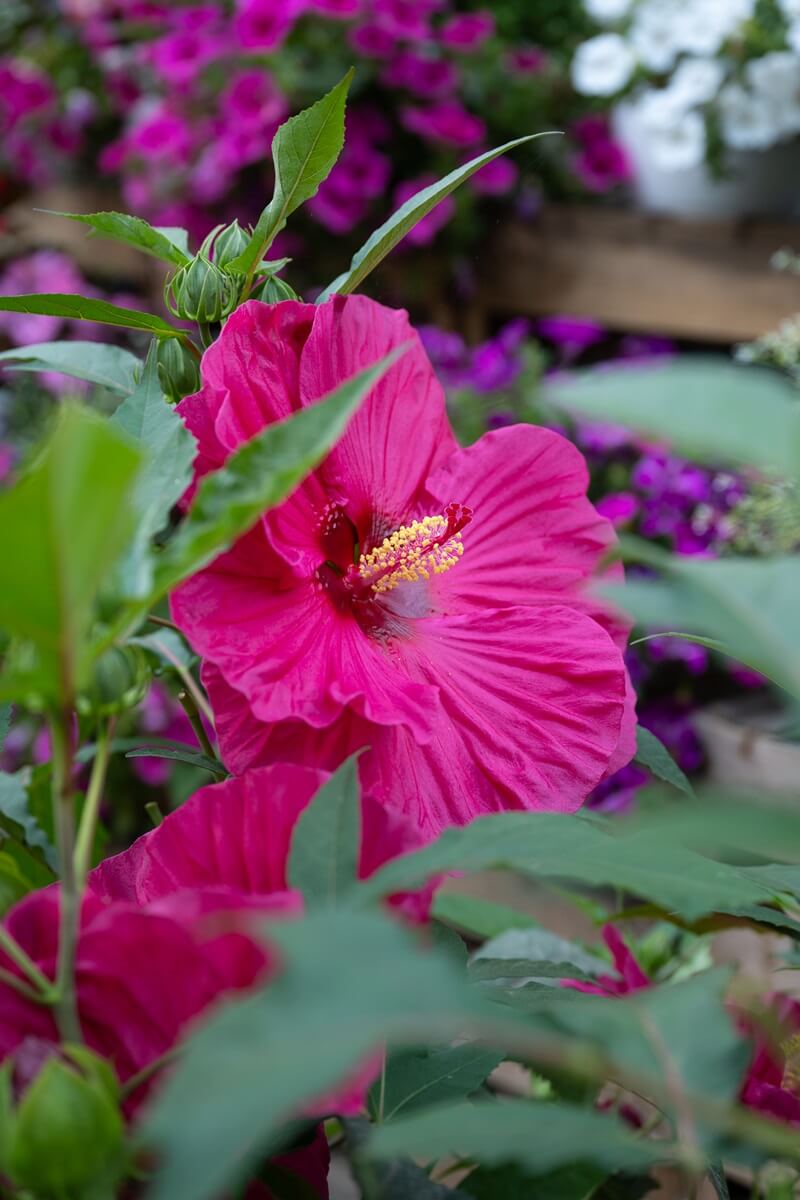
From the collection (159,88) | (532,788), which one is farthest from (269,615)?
(159,88)

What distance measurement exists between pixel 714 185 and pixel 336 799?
1.36 meters

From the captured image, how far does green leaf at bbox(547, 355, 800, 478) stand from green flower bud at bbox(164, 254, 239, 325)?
7.4 inches

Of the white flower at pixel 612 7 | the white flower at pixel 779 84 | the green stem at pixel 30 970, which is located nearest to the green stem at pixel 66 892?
the green stem at pixel 30 970

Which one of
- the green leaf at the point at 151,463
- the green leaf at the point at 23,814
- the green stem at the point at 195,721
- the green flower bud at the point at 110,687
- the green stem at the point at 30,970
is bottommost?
the green leaf at the point at 23,814

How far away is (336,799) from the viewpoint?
0.23 metres

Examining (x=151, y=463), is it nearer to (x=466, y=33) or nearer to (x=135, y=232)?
(x=135, y=232)

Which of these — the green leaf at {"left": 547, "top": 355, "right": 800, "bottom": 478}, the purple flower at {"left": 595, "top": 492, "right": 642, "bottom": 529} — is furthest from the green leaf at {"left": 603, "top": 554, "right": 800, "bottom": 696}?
the purple flower at {"left": 595, "top": 492, "right": 642, "bottom": 529}

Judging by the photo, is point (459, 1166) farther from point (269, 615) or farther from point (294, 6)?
point (294, 6)

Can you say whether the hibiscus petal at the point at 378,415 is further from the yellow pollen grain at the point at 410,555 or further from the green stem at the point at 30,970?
the green stem at the point at 30,970

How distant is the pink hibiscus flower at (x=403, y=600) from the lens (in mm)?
303

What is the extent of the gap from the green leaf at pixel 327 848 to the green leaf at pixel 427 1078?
0.08 metres

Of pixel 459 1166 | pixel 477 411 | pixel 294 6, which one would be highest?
pixel 294 6

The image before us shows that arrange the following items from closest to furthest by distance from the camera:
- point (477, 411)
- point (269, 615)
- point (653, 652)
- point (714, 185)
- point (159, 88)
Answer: point (269, 615) < point (653, 652) < point (477, 411) < point (714, 185) < point (159, 88)

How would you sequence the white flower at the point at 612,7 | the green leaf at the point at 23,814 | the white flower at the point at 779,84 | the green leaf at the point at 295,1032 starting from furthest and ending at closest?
the white flower at the point at 612,7, the white flower at the point at 779,84, the green leaf at the point at 23,814, the green leaf at the point at 295,1032
